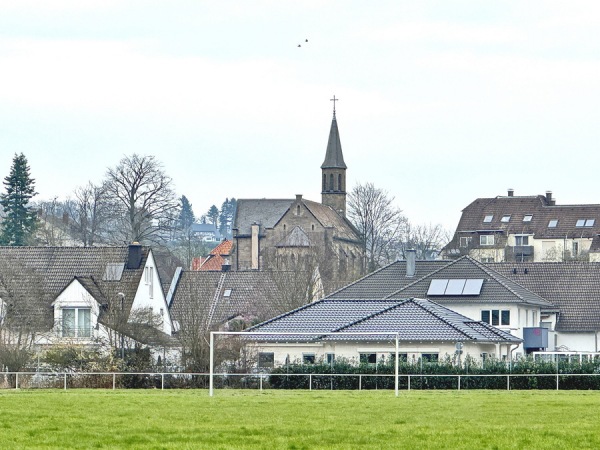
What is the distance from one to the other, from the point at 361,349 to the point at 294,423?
3611cm

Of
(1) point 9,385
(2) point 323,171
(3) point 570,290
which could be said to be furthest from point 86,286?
(2) point 323,171

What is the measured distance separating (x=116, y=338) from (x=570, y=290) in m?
34.4

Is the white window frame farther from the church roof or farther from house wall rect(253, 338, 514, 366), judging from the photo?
the church roof

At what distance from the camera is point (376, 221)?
139 metres

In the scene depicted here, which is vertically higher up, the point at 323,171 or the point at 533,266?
the point at 323,171

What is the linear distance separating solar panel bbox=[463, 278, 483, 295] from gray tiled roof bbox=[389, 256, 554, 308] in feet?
0.72

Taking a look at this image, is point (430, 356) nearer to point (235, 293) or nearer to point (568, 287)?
point (568, 287)

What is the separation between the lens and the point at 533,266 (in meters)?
94.6

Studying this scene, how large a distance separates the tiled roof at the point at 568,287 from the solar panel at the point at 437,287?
8475 mm

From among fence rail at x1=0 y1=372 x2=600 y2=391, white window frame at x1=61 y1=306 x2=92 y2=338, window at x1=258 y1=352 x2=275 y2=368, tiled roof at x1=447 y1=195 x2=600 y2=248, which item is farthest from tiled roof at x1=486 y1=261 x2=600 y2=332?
tiled roof at x1=447 y1=195 x2=600 y2=248

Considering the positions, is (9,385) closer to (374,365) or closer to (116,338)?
(116,338)

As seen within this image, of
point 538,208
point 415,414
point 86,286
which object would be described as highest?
point 538,208

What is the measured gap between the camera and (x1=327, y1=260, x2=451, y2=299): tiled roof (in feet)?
282

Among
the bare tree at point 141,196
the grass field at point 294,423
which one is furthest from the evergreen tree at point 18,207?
the grass field at point 294,423
